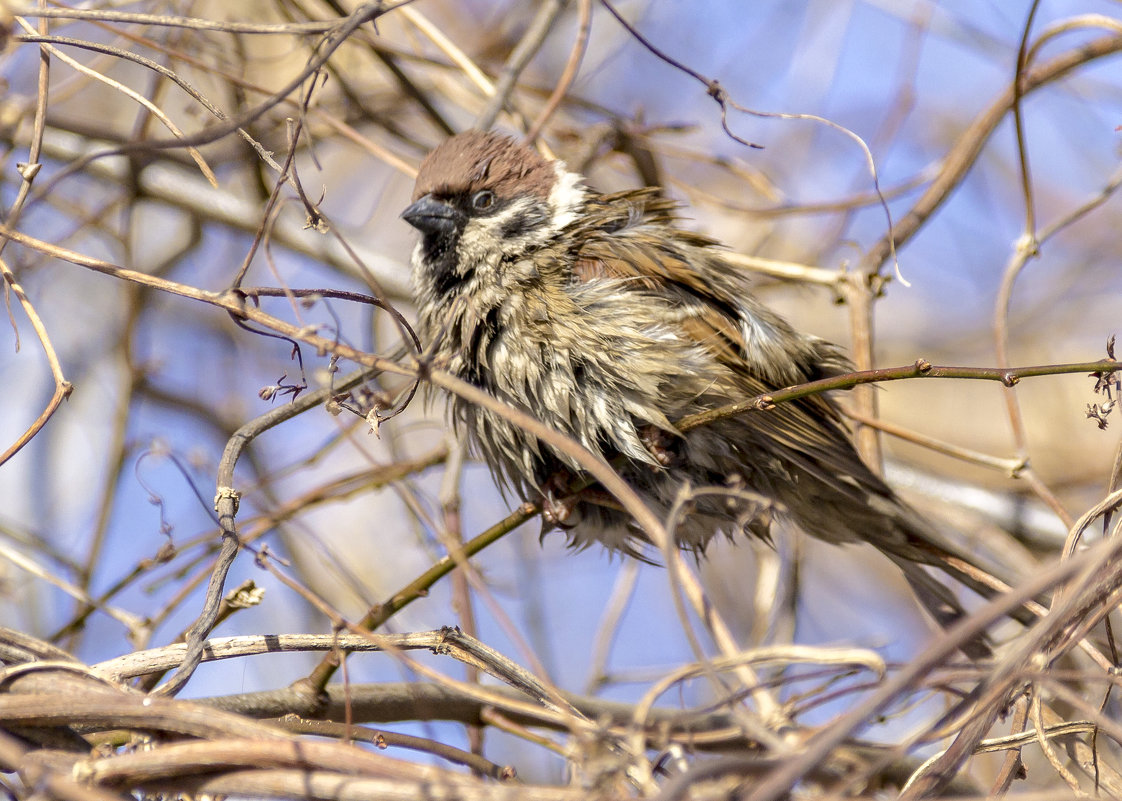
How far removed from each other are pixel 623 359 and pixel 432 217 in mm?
745

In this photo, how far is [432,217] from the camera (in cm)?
286

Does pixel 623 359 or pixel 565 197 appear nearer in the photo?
pixel 623 359

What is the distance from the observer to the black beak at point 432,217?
2.86 metres

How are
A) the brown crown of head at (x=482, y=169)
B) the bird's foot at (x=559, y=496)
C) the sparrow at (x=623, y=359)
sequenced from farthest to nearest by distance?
the brown crown of head at (x=482, y=169)
the bird's foot at (x=559, y=496)
the sparrow at (x=623, y=359)

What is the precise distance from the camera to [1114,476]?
5.71 ft

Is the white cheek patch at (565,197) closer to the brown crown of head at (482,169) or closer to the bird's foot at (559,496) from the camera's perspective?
the brown crown of head at (482,169)

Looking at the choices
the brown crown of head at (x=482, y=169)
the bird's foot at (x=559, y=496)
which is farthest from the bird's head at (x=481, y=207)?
the bird's foot at (x=559, y=496)

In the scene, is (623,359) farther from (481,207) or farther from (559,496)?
(481,207)

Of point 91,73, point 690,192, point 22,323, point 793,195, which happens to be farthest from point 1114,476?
point 22,323

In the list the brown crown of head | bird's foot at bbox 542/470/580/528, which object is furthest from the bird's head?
bird's foot at bbox 542/470/580/528

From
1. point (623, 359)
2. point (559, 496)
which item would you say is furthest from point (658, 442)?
point (559, 496)

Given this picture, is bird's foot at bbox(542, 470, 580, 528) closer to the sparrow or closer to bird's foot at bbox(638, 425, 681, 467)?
the sparrow

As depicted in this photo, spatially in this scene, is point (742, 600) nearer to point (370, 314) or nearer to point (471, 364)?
point (370, 314)

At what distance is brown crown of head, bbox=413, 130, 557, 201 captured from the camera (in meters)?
2.94
